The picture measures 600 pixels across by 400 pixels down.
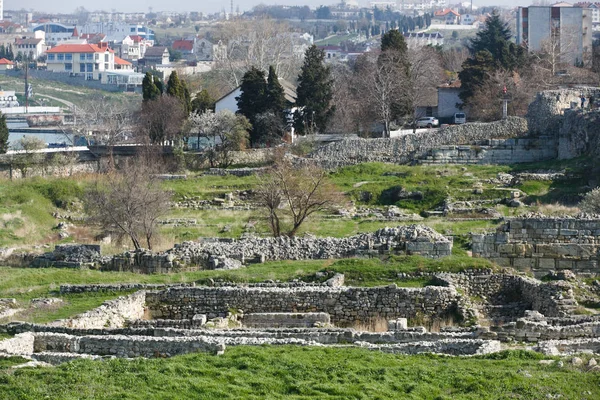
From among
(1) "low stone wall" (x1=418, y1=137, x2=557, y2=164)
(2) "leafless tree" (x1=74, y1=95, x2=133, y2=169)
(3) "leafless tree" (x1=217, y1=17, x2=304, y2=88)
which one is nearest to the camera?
(1) "low stone wall" (x1=418, y1=137, x2=557, y2=164)

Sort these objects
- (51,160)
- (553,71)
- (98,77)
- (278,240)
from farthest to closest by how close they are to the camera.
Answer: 1. (98,77)
2. (553,71)
3. (51,160)
4. (278,240)

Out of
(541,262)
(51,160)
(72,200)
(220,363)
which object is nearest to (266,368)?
(220,363)

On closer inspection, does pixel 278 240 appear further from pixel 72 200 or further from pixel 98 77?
pixel 98 77

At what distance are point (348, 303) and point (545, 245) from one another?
5180 millimetres

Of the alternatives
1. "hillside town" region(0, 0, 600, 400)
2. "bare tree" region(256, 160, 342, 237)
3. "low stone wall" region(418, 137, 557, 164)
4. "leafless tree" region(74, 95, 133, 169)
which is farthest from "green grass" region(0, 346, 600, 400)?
"leafless tree" region(74, 95, 133, 169)

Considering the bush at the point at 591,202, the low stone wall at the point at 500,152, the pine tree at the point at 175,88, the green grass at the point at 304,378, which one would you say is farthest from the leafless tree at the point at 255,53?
the green grass at the point at 304,378

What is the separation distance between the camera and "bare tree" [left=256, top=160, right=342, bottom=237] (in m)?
39.9

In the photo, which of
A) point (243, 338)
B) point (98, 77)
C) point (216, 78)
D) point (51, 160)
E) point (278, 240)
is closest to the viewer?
point (243, 338)

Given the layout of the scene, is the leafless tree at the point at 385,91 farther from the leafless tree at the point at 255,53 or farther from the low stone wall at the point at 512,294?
the low stone wall at the point at 512,294

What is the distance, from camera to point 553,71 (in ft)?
233

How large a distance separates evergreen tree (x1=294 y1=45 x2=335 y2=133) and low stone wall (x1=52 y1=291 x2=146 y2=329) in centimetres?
3520

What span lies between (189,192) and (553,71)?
24859mm

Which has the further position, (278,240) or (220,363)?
(278,240)

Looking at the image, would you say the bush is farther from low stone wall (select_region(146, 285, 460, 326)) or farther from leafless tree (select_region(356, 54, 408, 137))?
leafless tree (select_region(356, 54, 408, 137))
